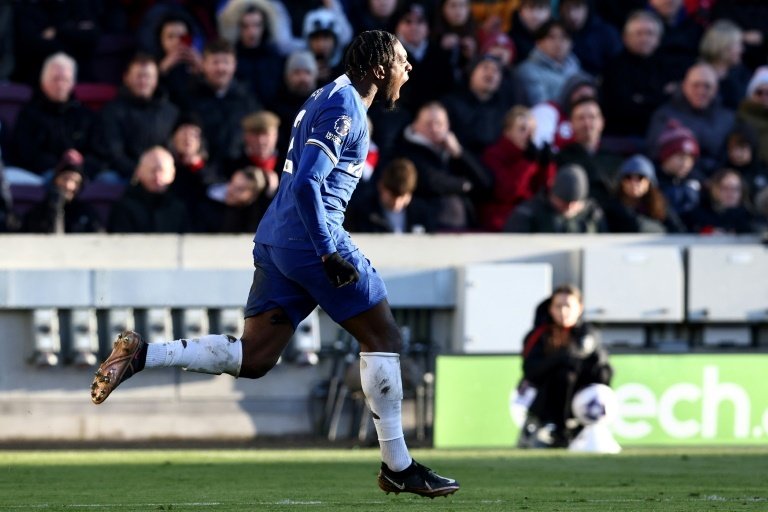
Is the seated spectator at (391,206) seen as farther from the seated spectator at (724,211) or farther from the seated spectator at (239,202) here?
the seated spectator at (724,211)

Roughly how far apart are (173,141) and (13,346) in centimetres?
216

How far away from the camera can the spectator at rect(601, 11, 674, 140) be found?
16375 mm

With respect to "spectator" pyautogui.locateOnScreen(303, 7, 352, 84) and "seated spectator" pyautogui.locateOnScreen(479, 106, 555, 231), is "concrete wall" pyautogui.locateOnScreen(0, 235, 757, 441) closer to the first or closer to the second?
"seated spectator" pyautogui.locateOnScreen(479, 106, 555, 231)

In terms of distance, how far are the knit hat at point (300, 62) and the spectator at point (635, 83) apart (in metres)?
3.17

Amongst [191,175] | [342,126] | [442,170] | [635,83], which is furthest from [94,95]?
[342,126]

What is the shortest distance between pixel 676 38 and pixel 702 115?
1395 millimetres

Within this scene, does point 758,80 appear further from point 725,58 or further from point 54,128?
point 54,128

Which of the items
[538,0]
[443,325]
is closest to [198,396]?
[443,325]

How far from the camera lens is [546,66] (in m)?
16.1

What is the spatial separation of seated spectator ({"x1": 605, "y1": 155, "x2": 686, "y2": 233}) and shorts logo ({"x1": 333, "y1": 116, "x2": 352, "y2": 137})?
7638 mm

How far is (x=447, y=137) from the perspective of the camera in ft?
47.5

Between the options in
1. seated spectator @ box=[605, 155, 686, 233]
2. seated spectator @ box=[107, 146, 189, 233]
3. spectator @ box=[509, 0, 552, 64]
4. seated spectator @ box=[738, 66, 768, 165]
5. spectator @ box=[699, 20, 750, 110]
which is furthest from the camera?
spectator @ box=[699, 20, 750, 110]

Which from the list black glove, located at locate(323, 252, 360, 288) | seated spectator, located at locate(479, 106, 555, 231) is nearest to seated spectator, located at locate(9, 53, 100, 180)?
seated spectator, located at locate(479, 106, 555, 231)

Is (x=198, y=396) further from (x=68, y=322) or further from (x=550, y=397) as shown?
(x=550, y=397)
